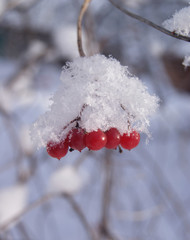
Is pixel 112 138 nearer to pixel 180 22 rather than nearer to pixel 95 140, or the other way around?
pixel 95 140

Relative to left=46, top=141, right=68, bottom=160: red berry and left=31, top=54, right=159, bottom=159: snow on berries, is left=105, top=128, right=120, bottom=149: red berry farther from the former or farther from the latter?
left=46, top=141, right=68, bottom=160: red berry

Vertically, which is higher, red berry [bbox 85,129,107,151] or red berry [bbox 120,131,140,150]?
red berry [bbox 85,129,107,151]

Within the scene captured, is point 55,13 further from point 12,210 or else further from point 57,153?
point 57,153

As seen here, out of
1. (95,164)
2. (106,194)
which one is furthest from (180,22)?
(95,164)

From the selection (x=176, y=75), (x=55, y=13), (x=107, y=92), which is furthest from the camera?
(x=176, y=75)

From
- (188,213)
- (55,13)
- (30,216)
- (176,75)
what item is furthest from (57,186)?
(176,75)

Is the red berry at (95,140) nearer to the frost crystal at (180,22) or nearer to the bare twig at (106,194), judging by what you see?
the frost crystal at (180,22)

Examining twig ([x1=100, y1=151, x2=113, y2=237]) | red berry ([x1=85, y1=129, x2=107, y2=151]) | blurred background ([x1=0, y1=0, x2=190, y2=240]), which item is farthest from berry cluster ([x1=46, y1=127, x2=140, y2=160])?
twig ([x1=100, y1=151, x2=113, y2=237])
